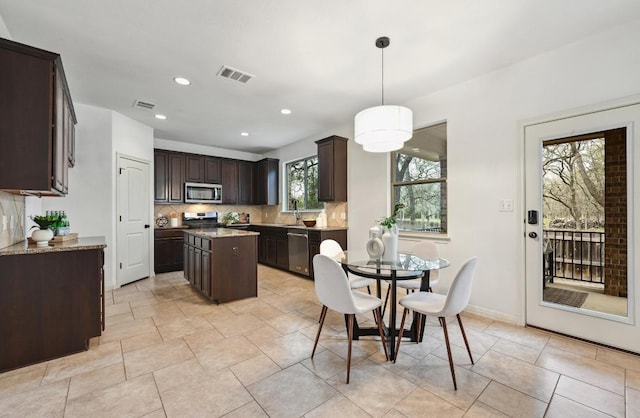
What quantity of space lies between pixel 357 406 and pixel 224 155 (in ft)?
20.3

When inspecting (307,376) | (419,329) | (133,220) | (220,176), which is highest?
(220,176)

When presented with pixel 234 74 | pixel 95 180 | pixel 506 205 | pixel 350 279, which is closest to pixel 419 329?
pixel 350 279

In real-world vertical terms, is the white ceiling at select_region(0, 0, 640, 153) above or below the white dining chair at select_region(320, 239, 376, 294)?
above

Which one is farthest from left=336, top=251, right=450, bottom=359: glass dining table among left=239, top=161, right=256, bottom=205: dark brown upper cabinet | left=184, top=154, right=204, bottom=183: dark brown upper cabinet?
left=239, top=161, right=256, bottom=205: dark brown upper cabinet

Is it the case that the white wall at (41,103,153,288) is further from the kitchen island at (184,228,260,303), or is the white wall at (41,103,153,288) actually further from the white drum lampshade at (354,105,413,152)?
the white drum lampshade at (354,105,413,152)

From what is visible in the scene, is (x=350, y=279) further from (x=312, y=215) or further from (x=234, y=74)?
(x=312, y=215)

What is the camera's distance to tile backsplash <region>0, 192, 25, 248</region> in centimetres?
226

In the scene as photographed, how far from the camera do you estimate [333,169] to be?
15.5 ft

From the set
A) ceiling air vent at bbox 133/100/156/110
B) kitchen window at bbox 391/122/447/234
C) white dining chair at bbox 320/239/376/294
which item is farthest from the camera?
ceiling air vent at bbox 133/100/156/110

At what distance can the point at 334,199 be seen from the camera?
4734 millimetres

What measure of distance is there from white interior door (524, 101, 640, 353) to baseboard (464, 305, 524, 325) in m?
0.13

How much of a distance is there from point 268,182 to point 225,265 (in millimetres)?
3278

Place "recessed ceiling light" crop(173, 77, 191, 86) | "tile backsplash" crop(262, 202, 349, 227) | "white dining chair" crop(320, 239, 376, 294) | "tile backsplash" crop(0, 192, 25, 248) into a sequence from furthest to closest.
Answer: "tile backsplash" crop(262, 202, 349, 227) < "recessed ceiling light" crop(173, 77, 191, 86) < "white dining chair" crop(320, 239, 376, 294) < "tile backsplash" crop(0, 192, 25, 248)

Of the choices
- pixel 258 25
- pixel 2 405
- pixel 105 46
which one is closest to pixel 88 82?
pixel 105 46
